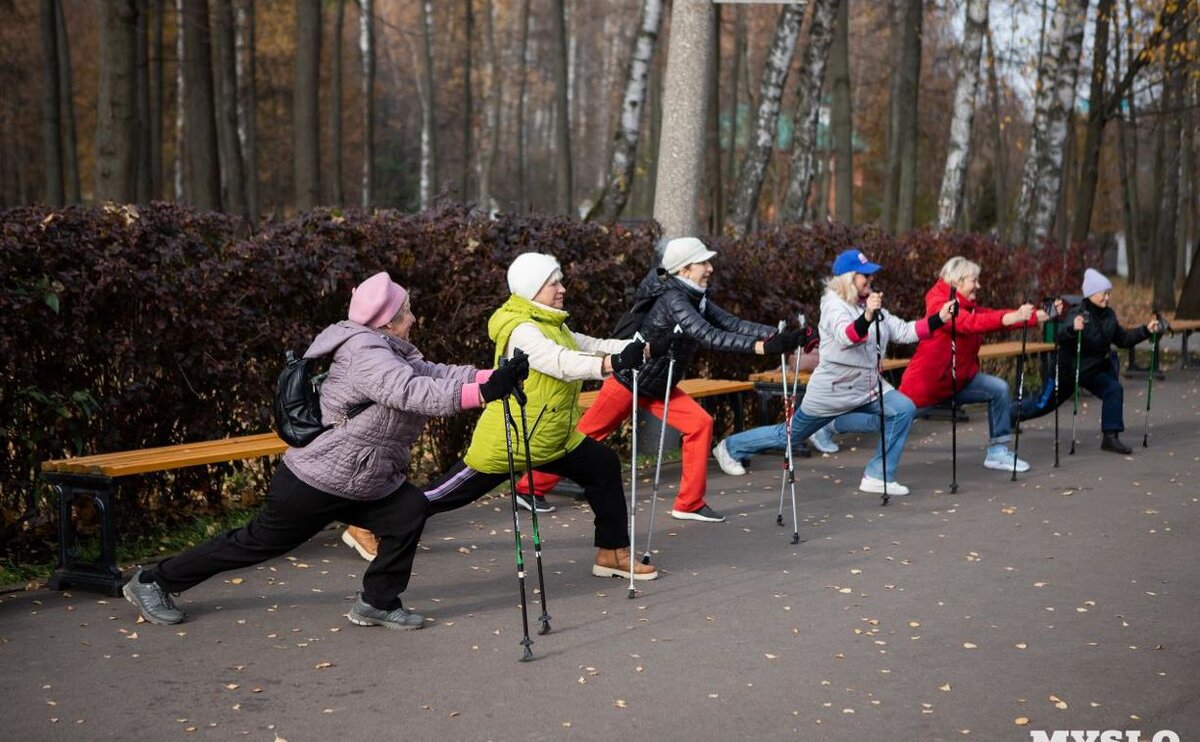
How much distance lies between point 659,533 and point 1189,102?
34.5m

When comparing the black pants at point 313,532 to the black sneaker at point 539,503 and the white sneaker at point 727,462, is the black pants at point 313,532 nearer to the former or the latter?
the black sneaker at point 539,503

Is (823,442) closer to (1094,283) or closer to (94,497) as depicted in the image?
(1094,283)

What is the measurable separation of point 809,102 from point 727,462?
14.8 metres

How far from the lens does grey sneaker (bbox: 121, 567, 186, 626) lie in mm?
6828

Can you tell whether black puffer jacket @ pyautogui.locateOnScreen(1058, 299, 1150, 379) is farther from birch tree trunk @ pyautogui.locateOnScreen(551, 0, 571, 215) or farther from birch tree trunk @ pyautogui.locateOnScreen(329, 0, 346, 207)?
birch tree trunk @ pyautogui.locateOnScreen(551, 0, 571, 215)

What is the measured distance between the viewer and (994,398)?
11633 millimetres

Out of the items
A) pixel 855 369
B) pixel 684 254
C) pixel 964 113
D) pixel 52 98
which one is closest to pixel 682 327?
pixel 684 254

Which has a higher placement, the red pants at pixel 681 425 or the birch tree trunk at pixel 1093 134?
the birch tree trunk at pixel 1093 134

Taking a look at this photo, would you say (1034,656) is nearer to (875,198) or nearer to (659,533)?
A: (659,533)

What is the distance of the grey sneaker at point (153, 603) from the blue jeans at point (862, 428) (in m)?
5.07

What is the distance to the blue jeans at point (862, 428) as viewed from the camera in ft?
34.1

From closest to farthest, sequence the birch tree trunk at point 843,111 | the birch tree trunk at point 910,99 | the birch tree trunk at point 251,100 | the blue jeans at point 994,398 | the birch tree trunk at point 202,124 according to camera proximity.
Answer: the blue jeans at point 994,398 < the birch tree trunk at point 202,124 < the birch tree trunk at point 910,99 < the birch tree trunk at point 843,111 < the birch tree trunk at point 251,100

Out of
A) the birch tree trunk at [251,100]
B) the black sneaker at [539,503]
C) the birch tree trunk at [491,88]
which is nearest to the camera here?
the black sneaker at [539,503]

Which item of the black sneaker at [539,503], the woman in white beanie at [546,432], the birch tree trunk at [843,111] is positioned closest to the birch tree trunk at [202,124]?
the black sneaker at [539,503]
